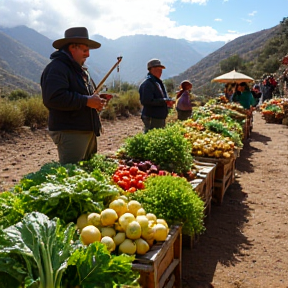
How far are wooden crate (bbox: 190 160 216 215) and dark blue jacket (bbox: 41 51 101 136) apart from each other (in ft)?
4.28

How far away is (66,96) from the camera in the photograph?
10.3 ft

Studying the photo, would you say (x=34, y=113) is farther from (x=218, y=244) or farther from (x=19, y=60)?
(x=19, y=60)

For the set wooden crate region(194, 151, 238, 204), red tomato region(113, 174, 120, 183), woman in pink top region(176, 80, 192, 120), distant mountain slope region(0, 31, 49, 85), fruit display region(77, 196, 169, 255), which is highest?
distant mountain slope region(0, 31, 49, 85)

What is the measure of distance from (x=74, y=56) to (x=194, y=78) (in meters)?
70.7

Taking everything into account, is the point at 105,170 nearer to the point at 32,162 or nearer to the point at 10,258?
the point at 10,258

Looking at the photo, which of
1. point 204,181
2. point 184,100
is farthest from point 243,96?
point 204,181

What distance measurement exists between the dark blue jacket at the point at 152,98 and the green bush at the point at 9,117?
5.31 m

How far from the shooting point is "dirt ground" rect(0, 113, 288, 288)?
3.20 meters

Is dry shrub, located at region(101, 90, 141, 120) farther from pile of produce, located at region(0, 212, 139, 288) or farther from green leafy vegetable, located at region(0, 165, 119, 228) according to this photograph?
pile of produce, located at region(0, 212, 139, 288)

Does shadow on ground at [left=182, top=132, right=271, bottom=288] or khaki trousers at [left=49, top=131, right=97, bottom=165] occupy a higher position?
khaki trousers at [left=49, top=131, right=97, bottom=165]

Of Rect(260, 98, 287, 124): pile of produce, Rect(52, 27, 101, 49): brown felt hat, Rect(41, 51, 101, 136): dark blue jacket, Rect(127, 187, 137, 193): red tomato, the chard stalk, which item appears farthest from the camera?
Rect(260, 98, 287, 124): pile of produce

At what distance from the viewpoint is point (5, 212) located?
2.13 meters

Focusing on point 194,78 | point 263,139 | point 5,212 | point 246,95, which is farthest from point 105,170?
point 194,78

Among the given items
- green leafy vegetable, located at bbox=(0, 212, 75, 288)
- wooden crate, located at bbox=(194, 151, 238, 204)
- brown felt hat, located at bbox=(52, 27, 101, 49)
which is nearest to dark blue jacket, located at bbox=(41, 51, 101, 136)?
brown felt hat, located at bbox=(52, 27, 101, 49)
